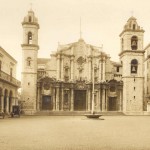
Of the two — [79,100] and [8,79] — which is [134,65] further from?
[8,79]

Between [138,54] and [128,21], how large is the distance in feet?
16.4

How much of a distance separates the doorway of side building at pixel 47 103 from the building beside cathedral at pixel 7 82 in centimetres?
387

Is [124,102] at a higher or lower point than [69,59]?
lower

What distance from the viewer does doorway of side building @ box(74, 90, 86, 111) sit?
149 feet

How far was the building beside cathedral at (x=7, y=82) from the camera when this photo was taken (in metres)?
34.9

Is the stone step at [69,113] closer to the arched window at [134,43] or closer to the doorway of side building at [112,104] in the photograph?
the doorway of side building at [112,104]

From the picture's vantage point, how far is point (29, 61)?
143 feet

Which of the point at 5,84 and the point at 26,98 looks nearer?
the point at 5,84

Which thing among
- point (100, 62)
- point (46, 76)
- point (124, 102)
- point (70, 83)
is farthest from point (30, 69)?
point (124, 102)

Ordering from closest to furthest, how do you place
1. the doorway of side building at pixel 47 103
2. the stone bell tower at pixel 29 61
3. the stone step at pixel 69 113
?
the stone step at pixel 69 113 → the stone bell tower at pixel 29 61 → the doorway of side building at pixel 47 103

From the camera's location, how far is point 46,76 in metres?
44.6

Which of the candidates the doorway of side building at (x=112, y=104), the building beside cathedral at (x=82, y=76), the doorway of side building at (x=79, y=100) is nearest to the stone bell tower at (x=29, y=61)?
the building beside cathedral at (x=82, y=76)

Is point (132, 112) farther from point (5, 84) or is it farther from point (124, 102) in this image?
point (5, 84)

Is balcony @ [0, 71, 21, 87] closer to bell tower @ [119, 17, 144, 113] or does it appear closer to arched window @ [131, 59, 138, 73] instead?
bell tower @ [119, 17, 144, 113]
